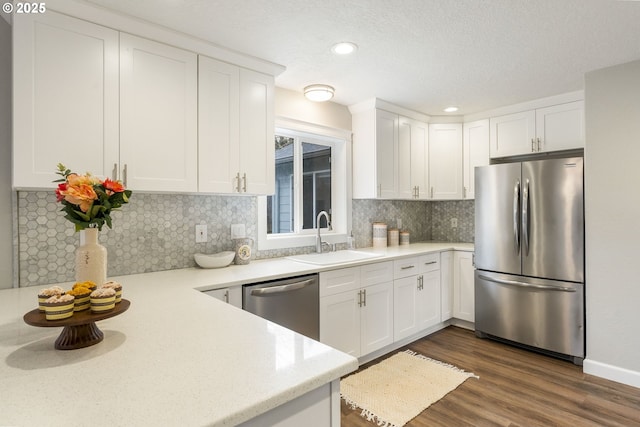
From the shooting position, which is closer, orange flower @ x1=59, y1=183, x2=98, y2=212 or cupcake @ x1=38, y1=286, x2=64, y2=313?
cupcake @ x1=38, y1=286, x2=64, y2=313

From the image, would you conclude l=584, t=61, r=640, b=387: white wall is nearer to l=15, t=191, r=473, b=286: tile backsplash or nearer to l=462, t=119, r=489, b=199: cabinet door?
l=462, t=119, r=489, b=199: cabinet door

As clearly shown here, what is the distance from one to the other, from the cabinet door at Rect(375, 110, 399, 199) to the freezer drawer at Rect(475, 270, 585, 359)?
1273 mm

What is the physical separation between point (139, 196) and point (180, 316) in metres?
1.23

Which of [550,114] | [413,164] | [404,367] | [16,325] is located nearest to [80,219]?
[16,325]

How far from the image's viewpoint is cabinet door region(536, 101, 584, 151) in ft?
Result: 10.2

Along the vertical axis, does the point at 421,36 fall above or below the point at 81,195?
above

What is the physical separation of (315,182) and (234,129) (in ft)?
→ 4.34

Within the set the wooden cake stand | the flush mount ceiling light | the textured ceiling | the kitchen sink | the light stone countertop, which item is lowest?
the light stone countertop

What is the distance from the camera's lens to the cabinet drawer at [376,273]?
2768 millimetres

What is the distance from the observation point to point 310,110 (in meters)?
3.20

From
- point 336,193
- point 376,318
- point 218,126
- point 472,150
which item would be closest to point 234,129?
point 218,126

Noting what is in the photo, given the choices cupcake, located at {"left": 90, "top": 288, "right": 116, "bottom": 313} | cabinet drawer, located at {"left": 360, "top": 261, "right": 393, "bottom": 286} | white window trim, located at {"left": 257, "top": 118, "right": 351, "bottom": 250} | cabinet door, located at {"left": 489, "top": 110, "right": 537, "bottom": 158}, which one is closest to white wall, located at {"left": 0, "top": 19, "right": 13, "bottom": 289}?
cupcake, located at {"left": 90, "top": 288, "right": 116, "bottom": 313}

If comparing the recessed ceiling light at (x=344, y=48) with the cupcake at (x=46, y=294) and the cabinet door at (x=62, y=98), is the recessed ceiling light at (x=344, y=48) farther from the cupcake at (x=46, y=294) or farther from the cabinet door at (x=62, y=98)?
the cupcake at (x=46, y=294)

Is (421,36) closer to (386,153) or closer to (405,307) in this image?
(386,153)
